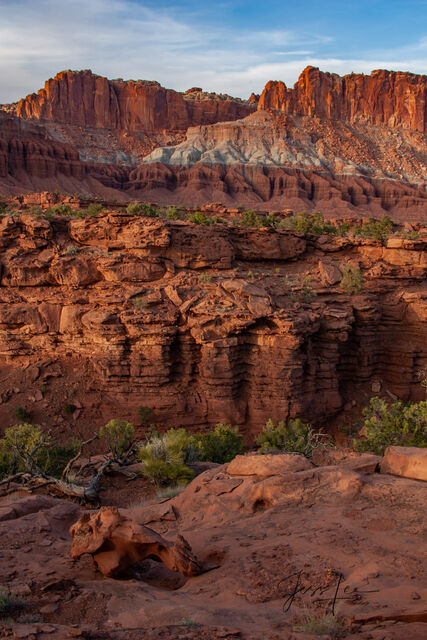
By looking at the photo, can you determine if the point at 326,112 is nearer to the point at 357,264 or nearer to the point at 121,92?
the point at 121,92

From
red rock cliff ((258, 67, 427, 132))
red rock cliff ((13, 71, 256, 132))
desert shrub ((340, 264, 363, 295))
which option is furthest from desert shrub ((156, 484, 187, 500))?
red rock cliff ((13, 71, 256, 132))

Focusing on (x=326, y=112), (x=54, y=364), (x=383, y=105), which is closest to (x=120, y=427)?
(x=54, y=364)

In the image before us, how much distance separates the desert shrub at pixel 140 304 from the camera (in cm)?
1872

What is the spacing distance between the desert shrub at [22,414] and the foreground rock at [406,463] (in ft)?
43.3

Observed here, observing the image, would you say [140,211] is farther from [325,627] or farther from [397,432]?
[325,627]

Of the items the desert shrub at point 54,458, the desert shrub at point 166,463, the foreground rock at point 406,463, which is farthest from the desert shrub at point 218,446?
the foreground rock at point 406,463

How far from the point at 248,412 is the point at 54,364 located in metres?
7.69

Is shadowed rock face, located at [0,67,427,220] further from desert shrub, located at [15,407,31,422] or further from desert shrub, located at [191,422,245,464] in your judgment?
desert shrub, located at [191,422,245,464]

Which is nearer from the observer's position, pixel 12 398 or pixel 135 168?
pixel 12 398

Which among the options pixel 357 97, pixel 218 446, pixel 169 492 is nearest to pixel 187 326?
pixel 218 446

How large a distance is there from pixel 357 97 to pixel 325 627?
118 m

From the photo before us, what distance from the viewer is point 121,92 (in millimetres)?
108375

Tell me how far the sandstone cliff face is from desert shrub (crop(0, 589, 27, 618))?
13.3 metres

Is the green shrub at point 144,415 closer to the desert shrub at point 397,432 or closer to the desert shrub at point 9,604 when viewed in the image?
the desert shrub at point 397,432
